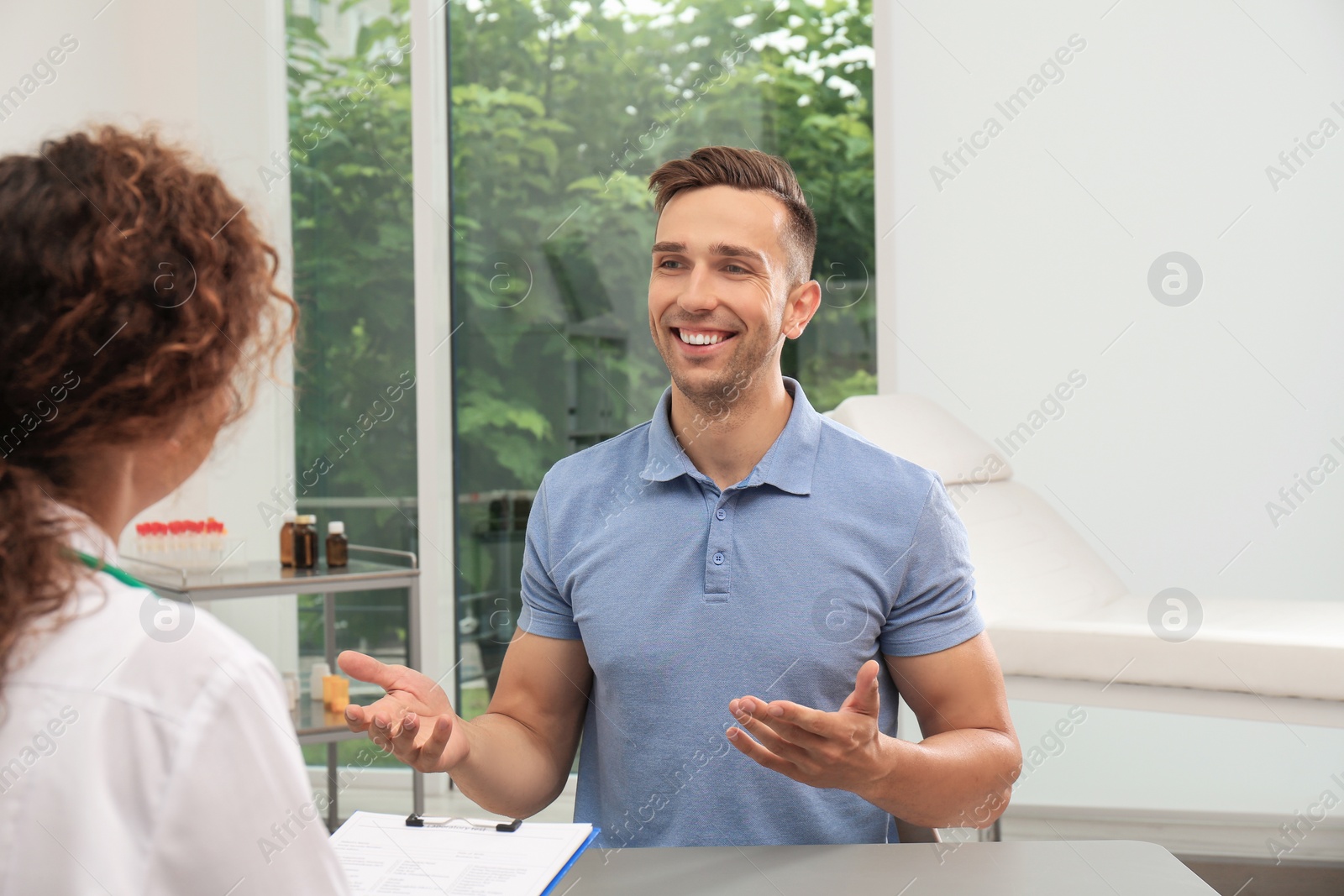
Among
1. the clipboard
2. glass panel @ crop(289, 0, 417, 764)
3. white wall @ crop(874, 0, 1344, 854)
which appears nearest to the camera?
the clipboard

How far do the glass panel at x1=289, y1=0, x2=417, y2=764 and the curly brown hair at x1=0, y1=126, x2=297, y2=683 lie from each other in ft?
9.32

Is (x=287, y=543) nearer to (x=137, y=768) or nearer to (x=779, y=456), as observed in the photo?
(x=779, y=456)

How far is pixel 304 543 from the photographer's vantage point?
2830 mm

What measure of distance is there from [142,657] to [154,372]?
0.15m

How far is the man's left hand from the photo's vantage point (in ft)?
2.81

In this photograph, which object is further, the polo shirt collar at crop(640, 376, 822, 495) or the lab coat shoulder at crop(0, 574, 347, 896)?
the polo shirt collar at crop(640, 376, 822, 495)

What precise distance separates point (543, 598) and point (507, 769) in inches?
8.5

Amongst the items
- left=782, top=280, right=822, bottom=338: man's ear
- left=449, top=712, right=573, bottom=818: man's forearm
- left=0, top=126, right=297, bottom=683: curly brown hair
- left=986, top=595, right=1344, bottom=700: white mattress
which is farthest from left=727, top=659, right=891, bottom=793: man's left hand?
left=986, top=595, right=1344, bottom=700: white mattress

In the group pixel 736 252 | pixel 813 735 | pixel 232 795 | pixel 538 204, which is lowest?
pixel 813 735

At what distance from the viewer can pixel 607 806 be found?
127 centimetres

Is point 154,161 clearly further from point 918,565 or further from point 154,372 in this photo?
point 918,565

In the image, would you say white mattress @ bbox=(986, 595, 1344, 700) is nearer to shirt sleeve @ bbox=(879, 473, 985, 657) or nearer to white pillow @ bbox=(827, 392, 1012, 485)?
white pillow @ bbox=(827, 392, 1012, 485)

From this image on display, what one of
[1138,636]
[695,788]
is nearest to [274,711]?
[695,788]

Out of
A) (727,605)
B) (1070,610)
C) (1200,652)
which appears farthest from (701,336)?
(1070,610)
